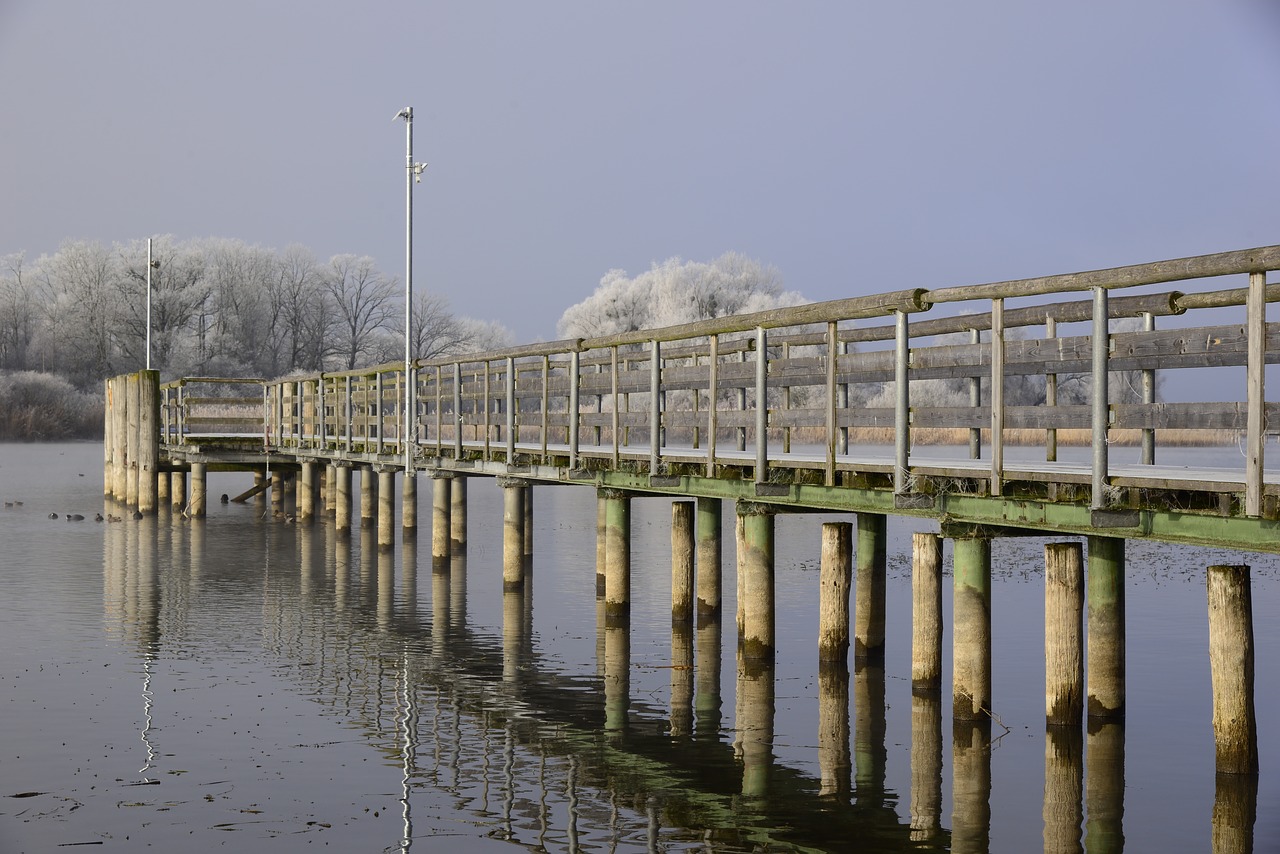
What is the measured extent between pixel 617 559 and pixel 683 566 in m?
1.77

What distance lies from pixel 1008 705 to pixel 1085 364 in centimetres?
448

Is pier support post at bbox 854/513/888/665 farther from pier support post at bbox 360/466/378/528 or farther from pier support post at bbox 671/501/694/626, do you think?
pier support post at bbox 360/466/378/528

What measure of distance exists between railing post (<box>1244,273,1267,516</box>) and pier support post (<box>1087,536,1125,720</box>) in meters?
2.43

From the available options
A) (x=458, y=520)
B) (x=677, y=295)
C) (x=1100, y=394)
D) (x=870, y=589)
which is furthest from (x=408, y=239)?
(x=677, y=295)

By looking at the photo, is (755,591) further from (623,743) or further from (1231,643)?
(1231,643)

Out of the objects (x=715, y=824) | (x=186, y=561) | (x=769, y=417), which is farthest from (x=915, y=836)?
(x=186, y=561)

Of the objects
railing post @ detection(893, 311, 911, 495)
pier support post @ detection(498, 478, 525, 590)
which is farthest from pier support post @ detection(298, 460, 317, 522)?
railing post @ detection(893, 311, 911, 495)

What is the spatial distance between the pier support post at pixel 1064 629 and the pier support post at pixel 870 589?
3.63 meters

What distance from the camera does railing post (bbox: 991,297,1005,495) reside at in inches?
449

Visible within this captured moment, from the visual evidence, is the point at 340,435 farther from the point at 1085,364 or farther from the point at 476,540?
the point at 1085,364

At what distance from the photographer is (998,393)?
1138 centimetres

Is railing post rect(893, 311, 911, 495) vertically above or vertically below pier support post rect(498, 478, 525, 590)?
above

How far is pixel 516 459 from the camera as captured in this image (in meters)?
21.4

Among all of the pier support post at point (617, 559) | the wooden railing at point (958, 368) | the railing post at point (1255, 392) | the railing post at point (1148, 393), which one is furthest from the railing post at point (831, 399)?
the pier support post at point (617, 559)
